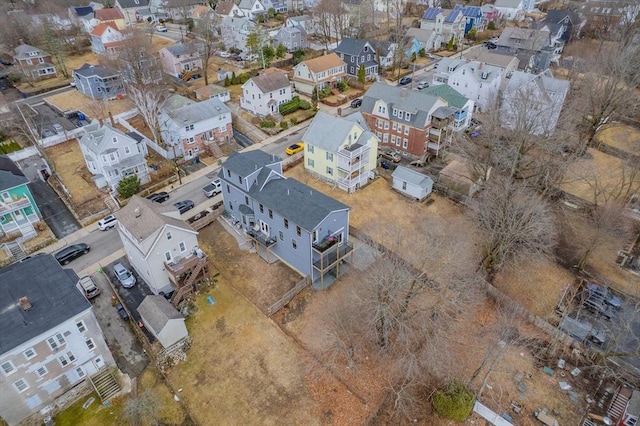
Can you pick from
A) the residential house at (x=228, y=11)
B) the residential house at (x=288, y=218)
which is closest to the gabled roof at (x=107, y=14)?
the residential house at (x=228, y=11)

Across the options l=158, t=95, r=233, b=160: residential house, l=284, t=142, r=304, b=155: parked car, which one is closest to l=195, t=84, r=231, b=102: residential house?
l=158, t=95, r=233, b=160: residential house

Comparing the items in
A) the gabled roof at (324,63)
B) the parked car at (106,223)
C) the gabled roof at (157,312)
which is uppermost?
the gabled roof at (324,63)

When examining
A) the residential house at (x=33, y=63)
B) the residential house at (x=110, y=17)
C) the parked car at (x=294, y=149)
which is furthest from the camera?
the residential house at (x=110, y=17)

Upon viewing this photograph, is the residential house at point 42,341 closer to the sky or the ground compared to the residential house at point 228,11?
closer to the ground

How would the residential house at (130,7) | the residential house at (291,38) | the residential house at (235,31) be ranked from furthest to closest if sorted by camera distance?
the residential house at (130,7) < the residential house at (291,38) < the residential house at (235,31)

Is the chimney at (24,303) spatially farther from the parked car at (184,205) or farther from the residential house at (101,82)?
the residential house at (101,82)

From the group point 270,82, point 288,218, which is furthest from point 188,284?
point 270,82

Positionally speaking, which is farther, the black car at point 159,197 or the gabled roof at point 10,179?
the black car at point 159,197

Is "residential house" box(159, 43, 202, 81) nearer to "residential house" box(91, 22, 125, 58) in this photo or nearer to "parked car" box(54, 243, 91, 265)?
"residential house" box(91, 22, 125, 58)
